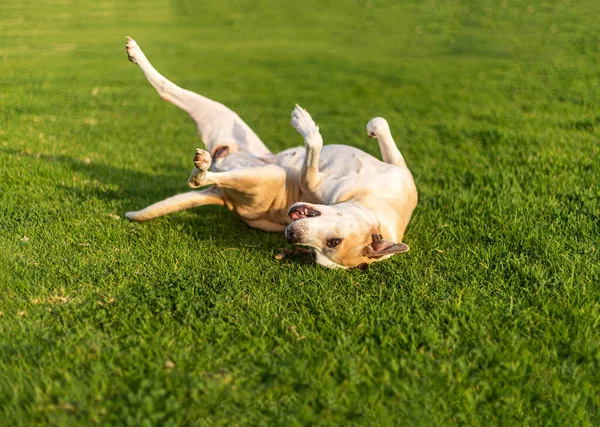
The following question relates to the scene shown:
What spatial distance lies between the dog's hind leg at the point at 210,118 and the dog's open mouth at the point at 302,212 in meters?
1.59

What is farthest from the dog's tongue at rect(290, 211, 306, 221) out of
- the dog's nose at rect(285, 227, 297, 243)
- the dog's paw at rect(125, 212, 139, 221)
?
the dog's paw at rect(125, 212, 139, 221)

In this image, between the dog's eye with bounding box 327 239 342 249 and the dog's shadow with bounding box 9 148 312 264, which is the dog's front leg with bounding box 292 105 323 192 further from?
the dog's eye with bounding box 327 239 342 249

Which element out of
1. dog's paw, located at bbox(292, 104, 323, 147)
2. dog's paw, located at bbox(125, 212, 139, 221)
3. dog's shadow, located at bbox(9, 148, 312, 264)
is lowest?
dog's shadow, located at bbox(9, 148, 312, 264)

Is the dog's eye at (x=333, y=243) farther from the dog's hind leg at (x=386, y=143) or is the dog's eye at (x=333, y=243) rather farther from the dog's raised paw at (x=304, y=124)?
the dog's hind leg at (x=386, y=143)

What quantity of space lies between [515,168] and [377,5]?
22220 millimetres

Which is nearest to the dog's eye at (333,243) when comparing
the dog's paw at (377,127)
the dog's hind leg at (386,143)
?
the dog's hind leg at (386,143)

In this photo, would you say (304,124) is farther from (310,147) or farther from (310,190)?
(310,190)

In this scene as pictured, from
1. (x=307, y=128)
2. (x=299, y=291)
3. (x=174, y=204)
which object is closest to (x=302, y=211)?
(x=299, y=291)

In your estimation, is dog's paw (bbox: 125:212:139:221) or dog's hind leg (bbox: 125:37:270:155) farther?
dog's hind leg (bbox: 125:37:270:155)

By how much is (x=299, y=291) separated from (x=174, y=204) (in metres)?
1.77

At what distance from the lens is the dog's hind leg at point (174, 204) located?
5.33 metres

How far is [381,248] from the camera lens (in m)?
4.36

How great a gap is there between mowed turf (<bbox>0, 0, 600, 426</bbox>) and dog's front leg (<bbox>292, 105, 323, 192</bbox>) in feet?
2.03

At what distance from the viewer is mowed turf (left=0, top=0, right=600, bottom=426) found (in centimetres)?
302
